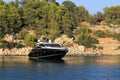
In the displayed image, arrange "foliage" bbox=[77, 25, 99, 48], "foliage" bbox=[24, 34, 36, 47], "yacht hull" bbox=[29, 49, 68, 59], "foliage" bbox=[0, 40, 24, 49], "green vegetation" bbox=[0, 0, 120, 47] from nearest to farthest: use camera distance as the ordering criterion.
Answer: "yacht hull" bbox=[29, 49, 68, 59] → "foliage" bbox=[0, 40, 24, 49] → "foliage" bbox=[24, 34, 36, 47] → "green vegetation" bbox=[0, 0, 120, 47] → "foliage" bbox=[77, 25, 99, 48]

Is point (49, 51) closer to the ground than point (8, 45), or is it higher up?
closer to the ground

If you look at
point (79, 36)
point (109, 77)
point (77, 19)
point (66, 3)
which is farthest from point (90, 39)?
point (109, 77)

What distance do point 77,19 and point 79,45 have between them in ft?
35.7

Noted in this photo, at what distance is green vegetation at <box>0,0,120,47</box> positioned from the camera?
316 feet

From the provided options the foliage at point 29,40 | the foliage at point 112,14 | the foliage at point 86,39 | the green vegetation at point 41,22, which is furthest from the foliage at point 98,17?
the foliage at point 29,40

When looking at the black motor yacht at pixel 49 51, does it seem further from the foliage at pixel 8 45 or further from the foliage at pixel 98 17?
the foliage at pixel 98 17

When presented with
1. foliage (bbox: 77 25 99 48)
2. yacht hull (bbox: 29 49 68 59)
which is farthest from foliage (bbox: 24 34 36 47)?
yacht hull (bbox: 29 49 68 59)

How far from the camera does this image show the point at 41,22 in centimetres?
10075

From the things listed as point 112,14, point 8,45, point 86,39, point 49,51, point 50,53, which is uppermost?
point 112,14

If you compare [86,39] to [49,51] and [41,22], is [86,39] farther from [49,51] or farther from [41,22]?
[49,51]

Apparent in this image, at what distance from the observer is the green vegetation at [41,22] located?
3794 inches

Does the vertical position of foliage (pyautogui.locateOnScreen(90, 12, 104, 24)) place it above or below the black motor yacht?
above

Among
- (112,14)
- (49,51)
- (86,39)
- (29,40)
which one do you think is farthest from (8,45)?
(112,14)

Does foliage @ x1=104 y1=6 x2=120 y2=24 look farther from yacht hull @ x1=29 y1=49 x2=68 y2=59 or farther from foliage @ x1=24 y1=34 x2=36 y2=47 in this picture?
yacht hull @ x1=29 y1=49 x2=68 y2=59
